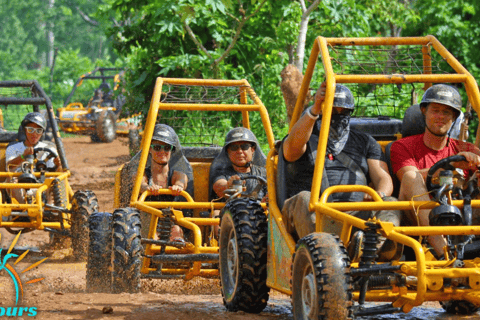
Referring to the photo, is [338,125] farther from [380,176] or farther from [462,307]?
[462,307]

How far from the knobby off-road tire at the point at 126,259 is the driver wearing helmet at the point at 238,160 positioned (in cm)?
135

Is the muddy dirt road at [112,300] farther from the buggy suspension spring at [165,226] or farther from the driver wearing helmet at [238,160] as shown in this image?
the driver wearing helmet at [238,160]

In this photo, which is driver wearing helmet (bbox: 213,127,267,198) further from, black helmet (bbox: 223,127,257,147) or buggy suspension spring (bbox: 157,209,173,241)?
buggy suspension spring (bbox: 157,209,173,241)

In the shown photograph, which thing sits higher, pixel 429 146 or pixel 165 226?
pixel 429 146

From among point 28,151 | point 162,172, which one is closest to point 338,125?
point 162,172

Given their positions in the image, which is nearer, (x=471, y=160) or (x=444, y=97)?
(x=471, y=160)

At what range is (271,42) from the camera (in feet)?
46.0

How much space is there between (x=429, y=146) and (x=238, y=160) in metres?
2.62

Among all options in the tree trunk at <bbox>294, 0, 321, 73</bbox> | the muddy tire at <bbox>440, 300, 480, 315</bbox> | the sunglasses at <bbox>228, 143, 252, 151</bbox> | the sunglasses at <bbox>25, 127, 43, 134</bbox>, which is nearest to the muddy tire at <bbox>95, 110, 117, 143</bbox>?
the tree trunk at <bbox>294, 0, 321, 73</bbox>

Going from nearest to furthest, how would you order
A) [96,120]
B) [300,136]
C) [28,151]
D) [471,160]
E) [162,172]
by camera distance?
[471,160] → [300,136] → [162,172] → [28,151] → [96,120]

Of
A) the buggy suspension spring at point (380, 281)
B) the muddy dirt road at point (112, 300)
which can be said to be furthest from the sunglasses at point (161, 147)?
the buggy suspension spring at point (380, 281)

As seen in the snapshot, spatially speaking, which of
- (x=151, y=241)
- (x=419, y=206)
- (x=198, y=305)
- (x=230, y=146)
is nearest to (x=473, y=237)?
(x=419, y=206)

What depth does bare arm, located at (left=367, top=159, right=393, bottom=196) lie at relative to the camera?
5.68 meters

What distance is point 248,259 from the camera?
564cm
